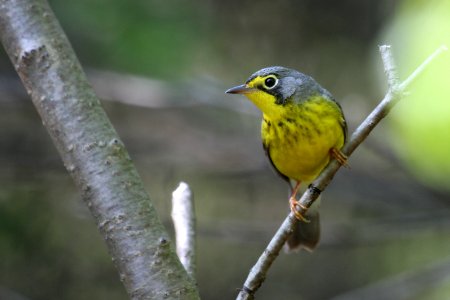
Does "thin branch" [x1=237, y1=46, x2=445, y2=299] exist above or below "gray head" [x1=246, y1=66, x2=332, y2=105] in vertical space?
below

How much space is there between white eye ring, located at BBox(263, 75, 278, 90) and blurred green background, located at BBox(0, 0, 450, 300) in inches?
40.3

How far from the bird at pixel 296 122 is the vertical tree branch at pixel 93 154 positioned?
1.00 metres

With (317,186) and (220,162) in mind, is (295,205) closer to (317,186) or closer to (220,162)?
(317,186)

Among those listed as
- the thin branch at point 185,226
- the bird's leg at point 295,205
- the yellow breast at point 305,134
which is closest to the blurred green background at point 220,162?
the bird's leg at point 295,205

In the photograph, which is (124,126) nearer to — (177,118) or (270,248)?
(177,118)

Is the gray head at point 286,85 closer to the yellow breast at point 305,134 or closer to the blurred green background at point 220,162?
the yellow breast at point 305,134

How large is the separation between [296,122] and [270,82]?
28 centimetres

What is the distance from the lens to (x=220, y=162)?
18.6 feet

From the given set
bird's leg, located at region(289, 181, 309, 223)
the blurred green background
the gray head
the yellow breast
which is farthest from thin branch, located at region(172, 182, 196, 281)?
the blurred green background

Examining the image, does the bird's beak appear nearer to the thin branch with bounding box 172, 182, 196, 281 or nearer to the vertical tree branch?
the thin branch with bounding box 172, 182, 196, 281

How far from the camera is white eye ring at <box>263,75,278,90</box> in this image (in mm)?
3439

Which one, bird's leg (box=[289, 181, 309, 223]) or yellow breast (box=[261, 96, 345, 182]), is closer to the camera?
bird's leg (box=[289, 181, 309, 223])

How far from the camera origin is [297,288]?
20.0 ft

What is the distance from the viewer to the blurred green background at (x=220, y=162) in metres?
4.72
